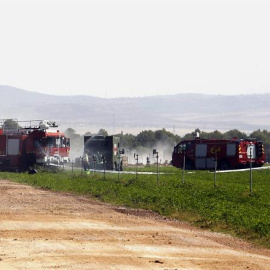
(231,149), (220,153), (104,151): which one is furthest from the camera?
(104,151)

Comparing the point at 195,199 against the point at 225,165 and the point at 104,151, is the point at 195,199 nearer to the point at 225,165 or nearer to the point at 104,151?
the point at 225,165

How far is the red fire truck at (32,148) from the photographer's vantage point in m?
65.8

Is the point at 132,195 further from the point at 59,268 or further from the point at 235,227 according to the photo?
the point at 59,268

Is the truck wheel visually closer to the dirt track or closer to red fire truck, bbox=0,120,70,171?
red fire truck, bbox=0,120,70,171

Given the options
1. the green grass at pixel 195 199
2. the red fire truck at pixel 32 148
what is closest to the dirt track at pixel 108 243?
the green grass at pixel 195 199

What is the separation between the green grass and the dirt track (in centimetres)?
107

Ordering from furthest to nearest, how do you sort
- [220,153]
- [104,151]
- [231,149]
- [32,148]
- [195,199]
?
[104,151]
[220,153]
[231,149]
[32,148]
[195,199]

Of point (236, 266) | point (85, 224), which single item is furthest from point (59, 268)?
point (85, 224)

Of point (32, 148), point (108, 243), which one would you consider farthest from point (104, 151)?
point (108, 243)

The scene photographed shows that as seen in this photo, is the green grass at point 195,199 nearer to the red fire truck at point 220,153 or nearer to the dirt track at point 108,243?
the dirt track at point 108,243

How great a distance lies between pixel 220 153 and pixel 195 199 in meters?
34.2

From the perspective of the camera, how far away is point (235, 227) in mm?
26625

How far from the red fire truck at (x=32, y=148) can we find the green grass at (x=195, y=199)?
13393 millimetres

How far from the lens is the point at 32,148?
66125mm
